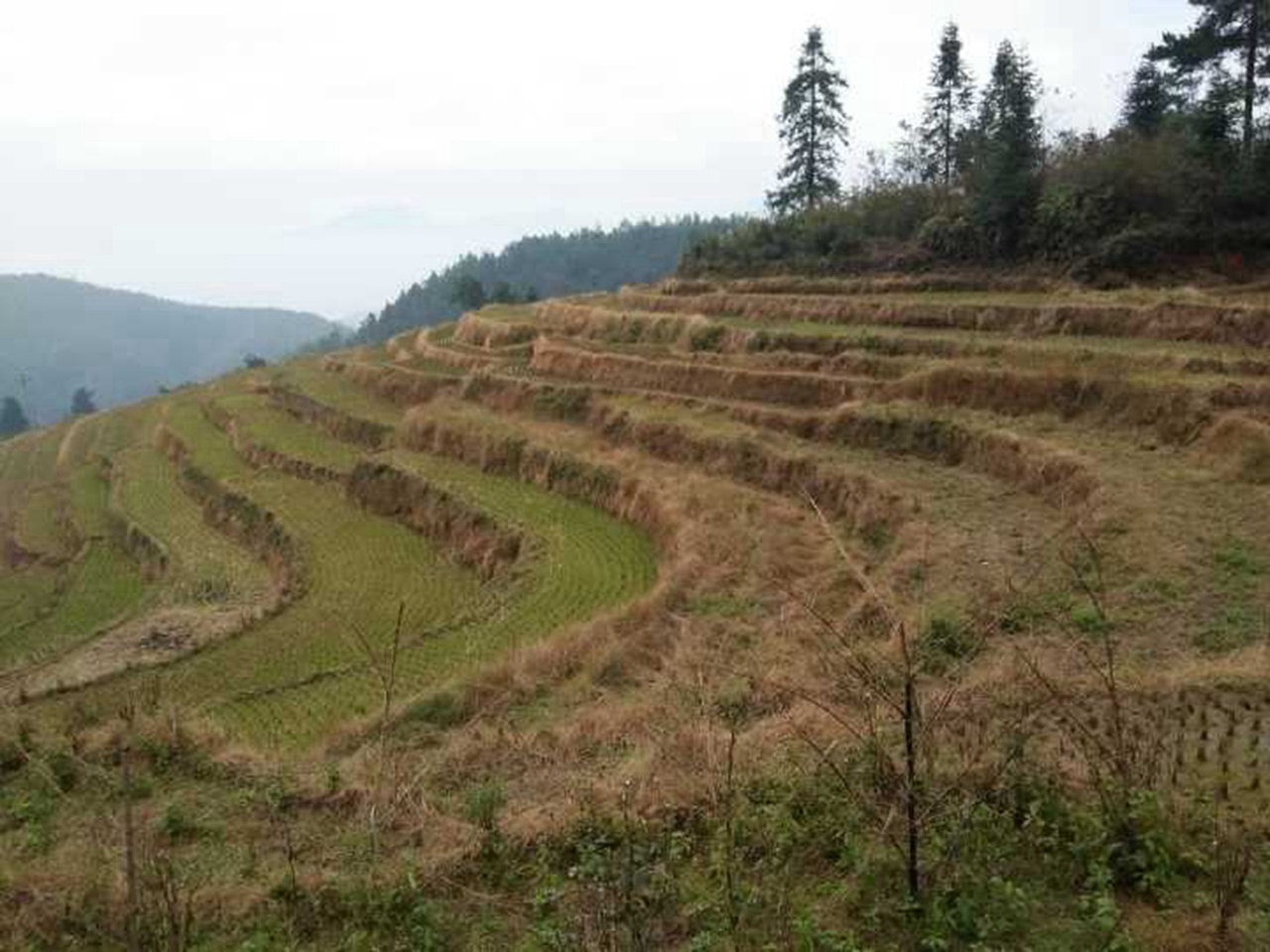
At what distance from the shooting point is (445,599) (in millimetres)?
20016

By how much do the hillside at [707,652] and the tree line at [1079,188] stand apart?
86.2 inches

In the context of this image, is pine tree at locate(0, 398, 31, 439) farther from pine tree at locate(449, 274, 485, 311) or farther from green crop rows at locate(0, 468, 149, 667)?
green crop rows at locate(0, 468, 149, 667)

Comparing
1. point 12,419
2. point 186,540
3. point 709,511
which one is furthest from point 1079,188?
point 12,419

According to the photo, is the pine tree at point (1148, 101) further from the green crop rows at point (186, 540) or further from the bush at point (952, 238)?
the green crop rows at point (186, 540)

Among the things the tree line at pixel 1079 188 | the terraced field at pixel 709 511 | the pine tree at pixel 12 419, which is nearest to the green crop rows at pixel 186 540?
the terraced field at pixel 709 511

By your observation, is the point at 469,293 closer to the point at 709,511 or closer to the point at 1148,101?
the point at 1148,101

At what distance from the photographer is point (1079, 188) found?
28.2 meters

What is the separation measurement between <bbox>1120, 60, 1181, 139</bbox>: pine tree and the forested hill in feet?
333

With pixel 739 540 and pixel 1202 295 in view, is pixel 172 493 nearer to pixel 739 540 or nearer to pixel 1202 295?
pixel 739 540

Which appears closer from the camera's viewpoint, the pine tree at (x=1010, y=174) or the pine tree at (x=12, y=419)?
the pine tree at (x=1010, y=174)

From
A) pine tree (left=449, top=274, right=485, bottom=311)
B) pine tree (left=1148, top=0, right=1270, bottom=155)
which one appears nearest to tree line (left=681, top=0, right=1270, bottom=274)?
pine tree (left=1148, top=0, right=1270, bottom=155)

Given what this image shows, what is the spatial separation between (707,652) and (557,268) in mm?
140673

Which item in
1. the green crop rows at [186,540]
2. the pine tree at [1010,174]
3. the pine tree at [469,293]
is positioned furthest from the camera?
the pine tree at [469,293]

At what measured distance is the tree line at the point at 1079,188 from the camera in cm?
2616
